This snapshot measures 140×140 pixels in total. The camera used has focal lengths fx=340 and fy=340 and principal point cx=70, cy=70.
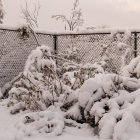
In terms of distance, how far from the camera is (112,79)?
14.5 ft

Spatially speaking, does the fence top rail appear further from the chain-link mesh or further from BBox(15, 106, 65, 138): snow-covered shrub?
BBox(15, 106, 65, 138): snow-covered shrub

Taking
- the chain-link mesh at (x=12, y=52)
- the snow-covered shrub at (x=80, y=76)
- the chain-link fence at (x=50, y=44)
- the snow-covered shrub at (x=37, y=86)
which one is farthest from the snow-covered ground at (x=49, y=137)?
the chain-link fence at (x=50, y=44)

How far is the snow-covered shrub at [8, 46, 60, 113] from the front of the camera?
4.73m

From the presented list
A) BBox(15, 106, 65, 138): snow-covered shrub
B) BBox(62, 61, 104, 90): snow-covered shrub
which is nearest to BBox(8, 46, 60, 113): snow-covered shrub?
BBox(62, 61, 104, 90): snow-covered shrub

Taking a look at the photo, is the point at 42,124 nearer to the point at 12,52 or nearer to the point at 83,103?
the point at 83,103

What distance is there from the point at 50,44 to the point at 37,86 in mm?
3353

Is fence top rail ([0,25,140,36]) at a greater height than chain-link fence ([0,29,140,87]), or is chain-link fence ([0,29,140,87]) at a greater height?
fence top rail ([0,25,140,36])

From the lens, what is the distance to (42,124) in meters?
4.02

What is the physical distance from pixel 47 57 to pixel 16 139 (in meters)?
2.29

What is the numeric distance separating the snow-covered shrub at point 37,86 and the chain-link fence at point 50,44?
166cm

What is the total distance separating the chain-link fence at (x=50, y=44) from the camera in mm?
7281

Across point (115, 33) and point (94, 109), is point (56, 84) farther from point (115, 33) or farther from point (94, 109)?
point (115, 33)

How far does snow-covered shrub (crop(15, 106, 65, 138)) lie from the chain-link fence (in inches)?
118

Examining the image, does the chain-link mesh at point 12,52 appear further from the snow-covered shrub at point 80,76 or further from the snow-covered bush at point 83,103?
the snow-covered shrub at point 80,76
